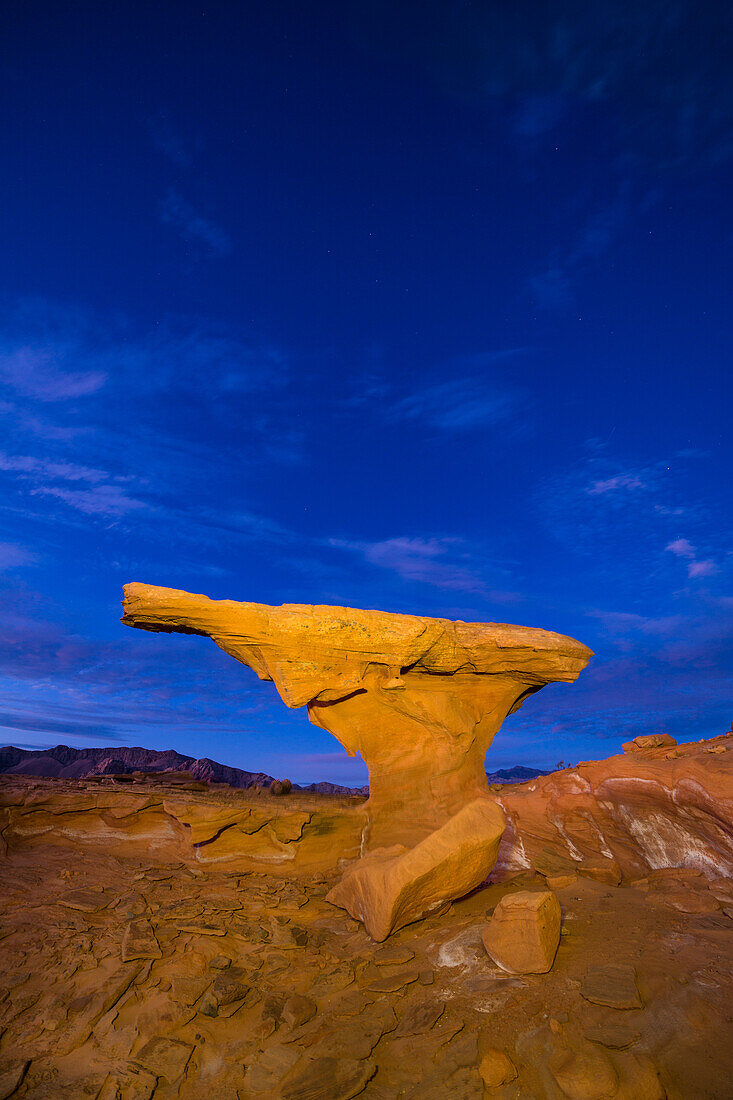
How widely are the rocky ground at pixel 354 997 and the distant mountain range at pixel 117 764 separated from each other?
1247 cm

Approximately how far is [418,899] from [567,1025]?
104 inches

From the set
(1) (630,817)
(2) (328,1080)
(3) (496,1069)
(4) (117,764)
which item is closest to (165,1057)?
(2) (328,1080)

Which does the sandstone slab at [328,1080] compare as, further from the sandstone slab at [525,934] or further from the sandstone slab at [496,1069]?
the sandstone slab at [525,934]

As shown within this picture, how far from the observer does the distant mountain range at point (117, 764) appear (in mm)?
20016

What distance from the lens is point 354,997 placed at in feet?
17.1

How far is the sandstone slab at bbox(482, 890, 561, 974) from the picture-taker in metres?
4.91

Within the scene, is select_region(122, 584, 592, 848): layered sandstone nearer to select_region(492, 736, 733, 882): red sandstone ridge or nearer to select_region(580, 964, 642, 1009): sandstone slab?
select_region(492, 736, 733, 882): red sandstone ridge

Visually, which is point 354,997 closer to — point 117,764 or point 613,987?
point 613,987

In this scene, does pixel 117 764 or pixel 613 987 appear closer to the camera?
pixel 613 987

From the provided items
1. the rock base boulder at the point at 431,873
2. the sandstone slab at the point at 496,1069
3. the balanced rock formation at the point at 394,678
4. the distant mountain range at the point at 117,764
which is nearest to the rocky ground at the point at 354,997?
the sandstone slab at the point at 496,1069

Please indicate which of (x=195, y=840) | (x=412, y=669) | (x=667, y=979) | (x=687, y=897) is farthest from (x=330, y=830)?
(x=667, y=979)

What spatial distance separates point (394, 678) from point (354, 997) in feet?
14.8

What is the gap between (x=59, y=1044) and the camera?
5.02 metres

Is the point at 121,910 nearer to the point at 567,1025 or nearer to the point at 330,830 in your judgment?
the point at 330,830
